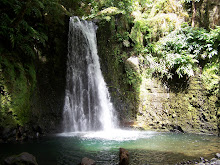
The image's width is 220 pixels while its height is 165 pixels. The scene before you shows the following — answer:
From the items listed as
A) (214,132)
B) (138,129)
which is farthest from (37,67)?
(214,132)

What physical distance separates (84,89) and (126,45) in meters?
3.55

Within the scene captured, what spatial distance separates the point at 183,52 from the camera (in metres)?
9.72

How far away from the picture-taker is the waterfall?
848 cm

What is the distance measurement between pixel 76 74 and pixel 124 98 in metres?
2.65

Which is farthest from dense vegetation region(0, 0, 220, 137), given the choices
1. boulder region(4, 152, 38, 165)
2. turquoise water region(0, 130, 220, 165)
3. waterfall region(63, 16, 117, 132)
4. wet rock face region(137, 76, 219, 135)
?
boulder region(4, 152, 38, 165)

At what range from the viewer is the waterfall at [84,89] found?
848 centimetres

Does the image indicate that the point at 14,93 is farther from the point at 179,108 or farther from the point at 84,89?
the point at 179,108

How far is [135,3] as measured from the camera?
13648mm

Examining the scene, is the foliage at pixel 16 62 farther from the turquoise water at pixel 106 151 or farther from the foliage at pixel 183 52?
the foliage at pixel 183 52

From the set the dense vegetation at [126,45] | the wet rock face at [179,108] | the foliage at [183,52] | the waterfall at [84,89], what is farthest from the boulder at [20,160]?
the foliage at [183,52]

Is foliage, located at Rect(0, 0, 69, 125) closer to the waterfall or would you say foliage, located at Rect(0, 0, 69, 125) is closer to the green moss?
the green moss

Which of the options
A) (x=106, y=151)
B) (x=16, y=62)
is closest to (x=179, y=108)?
(x=106, y=151)

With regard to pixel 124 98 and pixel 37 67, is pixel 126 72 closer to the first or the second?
pixel 124 98

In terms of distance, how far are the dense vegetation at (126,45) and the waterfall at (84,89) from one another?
2.27 feet
